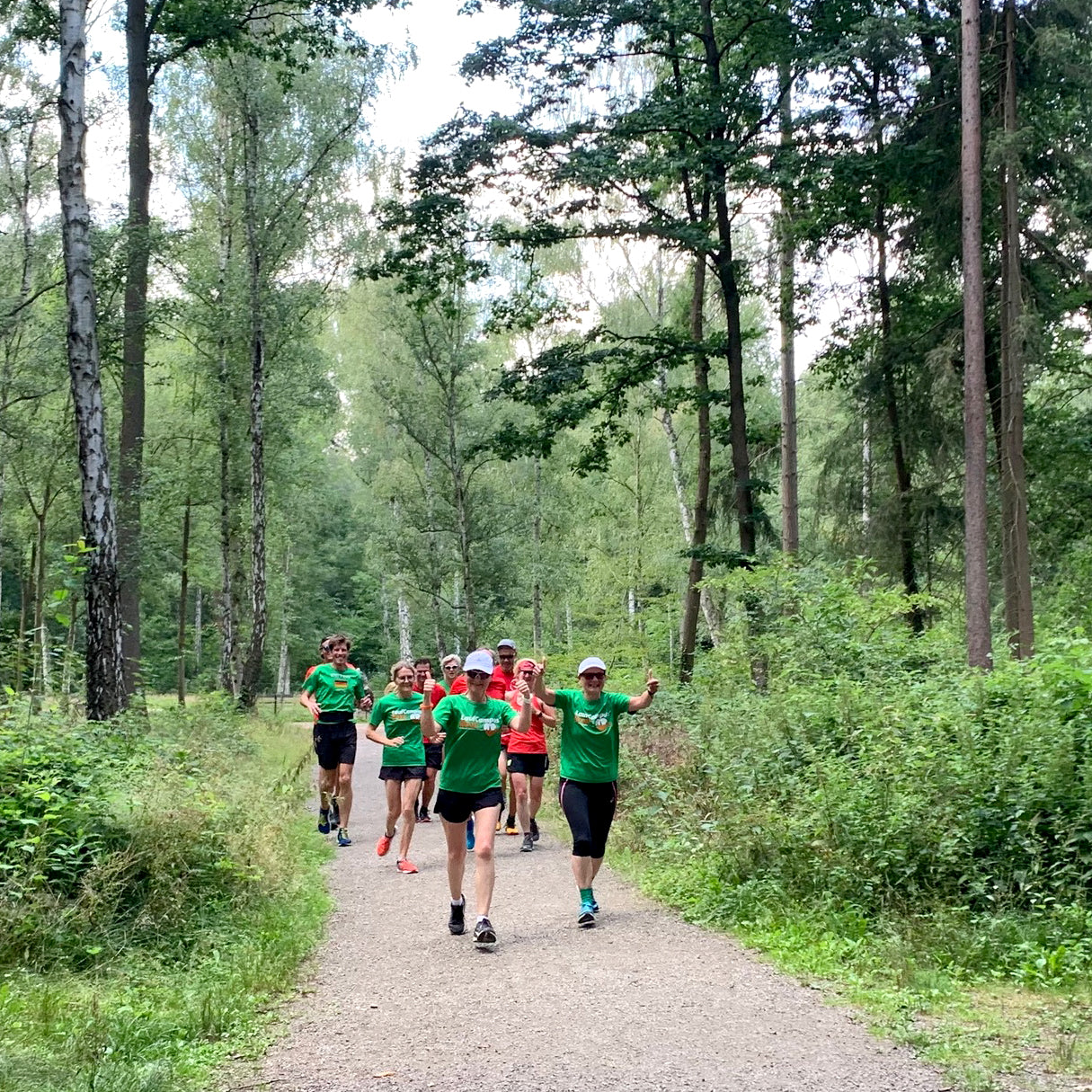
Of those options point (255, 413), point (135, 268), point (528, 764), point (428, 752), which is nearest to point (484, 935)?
point (528, 764)

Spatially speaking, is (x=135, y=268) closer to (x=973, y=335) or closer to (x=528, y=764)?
(x=528, y=764)

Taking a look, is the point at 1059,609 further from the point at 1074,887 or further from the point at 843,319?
the point at 1074,887

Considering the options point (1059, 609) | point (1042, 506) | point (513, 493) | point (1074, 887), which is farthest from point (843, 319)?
point (513, 493)

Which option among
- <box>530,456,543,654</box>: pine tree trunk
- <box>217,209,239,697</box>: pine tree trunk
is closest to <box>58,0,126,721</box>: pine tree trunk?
<box>217,209,239,697</box>: pine tree trunk

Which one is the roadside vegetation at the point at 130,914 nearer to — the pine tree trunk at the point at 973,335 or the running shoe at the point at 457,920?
the running shoe at the point at 457,920

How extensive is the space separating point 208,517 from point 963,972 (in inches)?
1310

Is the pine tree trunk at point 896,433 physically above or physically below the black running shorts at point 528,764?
above

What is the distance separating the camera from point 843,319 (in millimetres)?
22031

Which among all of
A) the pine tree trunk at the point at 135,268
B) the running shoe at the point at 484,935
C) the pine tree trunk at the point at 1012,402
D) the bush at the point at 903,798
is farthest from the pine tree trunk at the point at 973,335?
the pine tree trunk at the point at 135,268

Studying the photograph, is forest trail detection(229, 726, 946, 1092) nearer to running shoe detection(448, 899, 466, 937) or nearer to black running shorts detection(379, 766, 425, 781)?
running shoe detection(448, 899, 466, 937)

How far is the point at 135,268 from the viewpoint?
17.0 meters

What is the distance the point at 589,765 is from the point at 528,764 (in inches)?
134

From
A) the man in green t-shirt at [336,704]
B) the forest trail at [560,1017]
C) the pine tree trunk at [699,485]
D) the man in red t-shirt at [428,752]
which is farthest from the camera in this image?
the pine tree trunk at [699,485]

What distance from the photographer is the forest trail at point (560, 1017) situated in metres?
4.55
